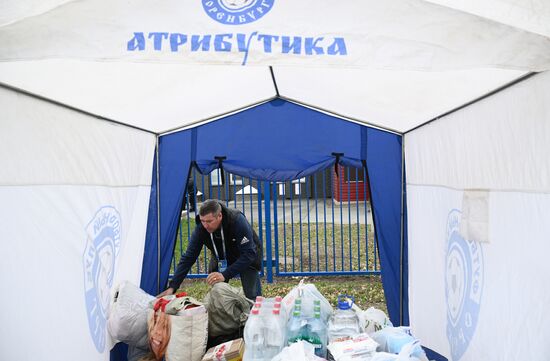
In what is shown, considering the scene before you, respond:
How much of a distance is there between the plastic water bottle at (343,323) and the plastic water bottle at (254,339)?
1.23 ft

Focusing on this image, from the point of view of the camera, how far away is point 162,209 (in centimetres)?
397

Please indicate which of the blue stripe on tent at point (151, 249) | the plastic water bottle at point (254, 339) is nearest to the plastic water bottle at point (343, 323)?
the plastic water bottle at point (254, 339)

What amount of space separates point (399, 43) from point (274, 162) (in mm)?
2592

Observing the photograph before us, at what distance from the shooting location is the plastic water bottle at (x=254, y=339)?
2154 millimetres

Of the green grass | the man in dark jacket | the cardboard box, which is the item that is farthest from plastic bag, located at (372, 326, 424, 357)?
the green grass

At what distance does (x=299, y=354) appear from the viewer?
186cm

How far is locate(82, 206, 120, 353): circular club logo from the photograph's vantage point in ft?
7.97

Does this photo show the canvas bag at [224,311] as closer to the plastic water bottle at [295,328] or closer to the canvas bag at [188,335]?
the canvas bag at [188,335]

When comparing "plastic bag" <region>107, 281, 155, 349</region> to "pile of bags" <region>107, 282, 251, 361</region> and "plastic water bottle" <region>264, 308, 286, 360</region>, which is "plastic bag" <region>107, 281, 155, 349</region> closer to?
"pile of bags" <region>107, 282, 251, 361</region>

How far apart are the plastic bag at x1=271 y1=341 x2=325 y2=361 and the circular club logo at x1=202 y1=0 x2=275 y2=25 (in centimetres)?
142

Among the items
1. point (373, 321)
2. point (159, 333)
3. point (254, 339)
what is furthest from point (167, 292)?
point (373, 321)

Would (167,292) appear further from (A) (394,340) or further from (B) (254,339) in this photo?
(A) (394,340)

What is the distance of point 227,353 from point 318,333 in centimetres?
55

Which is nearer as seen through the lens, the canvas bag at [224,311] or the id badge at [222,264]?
the canvas bag at [224,311]
